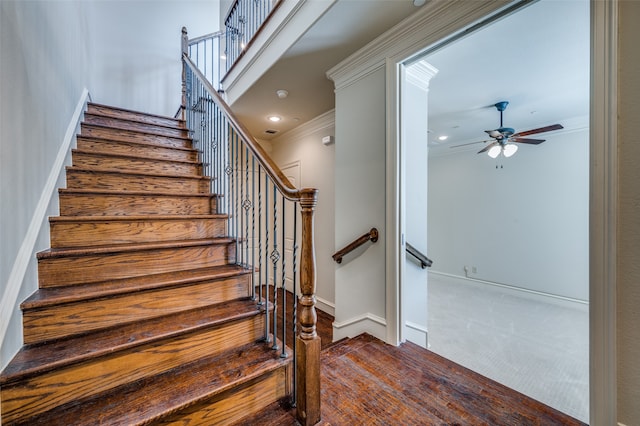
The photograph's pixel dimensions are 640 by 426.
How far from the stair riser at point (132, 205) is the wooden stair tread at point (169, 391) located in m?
1.18

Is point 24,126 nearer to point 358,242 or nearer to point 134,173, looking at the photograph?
point 134,173

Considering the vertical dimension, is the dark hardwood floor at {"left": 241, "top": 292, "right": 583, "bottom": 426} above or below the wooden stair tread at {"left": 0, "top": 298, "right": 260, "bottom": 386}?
below

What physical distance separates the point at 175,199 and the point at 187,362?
4.18 feet

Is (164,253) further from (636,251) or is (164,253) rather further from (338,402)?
(636,251)

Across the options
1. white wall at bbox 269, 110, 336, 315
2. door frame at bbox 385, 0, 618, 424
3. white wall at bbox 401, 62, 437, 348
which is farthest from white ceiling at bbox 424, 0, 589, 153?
white wall at bbox 269, 110, 336, 315

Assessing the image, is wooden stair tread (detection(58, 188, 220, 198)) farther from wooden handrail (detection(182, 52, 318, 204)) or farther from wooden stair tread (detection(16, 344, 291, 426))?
wooden stair tread (detection(16, 344, 291, 426))

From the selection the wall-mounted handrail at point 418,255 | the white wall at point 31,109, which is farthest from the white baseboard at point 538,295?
the white wall at point 31,109

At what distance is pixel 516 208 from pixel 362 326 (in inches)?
140

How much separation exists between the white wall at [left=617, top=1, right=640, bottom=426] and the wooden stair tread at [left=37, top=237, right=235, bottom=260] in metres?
2.10

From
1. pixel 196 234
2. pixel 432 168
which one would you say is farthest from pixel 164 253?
pixel 432 168

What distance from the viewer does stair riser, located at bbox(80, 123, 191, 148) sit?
233 centimetres

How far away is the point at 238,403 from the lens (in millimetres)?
1180

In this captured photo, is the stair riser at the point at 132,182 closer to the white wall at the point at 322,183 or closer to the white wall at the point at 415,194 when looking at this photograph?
the white wall at the point at 322,183

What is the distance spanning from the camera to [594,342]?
109 cm
